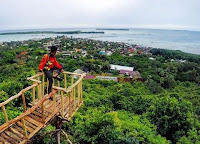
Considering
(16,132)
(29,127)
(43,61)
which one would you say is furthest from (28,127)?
(43,61)

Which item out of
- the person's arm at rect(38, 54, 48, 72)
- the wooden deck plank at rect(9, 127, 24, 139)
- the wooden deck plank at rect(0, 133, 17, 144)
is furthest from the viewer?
the person's arm at rect(38, 54, 48, 72)

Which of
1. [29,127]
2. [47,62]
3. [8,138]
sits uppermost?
[47,62]

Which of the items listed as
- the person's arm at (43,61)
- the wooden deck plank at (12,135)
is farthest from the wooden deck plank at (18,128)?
the person's arm at (43,61)

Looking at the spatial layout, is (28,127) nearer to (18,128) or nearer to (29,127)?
(29,127)

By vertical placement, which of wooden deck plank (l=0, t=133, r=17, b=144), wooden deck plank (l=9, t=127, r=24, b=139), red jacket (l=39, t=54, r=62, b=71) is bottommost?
wooden deck plank (l=0, t=133, r=17, b=144)

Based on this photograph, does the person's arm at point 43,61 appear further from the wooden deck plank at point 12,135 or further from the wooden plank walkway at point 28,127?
the wooden deck plank at point 12,135

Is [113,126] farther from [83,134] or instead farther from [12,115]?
[12,115]

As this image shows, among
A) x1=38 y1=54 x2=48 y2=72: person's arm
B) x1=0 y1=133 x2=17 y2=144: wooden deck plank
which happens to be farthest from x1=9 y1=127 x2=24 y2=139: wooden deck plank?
x1=38 y1=54 x2=48 y2=72: person's arm

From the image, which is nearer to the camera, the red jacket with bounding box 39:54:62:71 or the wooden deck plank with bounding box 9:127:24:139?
the wooden deck plank with bounding box 9:127:24:139

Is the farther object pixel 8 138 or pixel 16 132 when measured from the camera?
pixel 16 132

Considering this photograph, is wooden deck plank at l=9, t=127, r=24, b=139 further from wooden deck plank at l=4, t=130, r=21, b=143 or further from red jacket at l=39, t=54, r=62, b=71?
red jacket at l=39, t=54, r=62, b=71

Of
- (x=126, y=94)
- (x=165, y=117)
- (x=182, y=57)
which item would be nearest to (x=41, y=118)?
(x=165, y=117)
